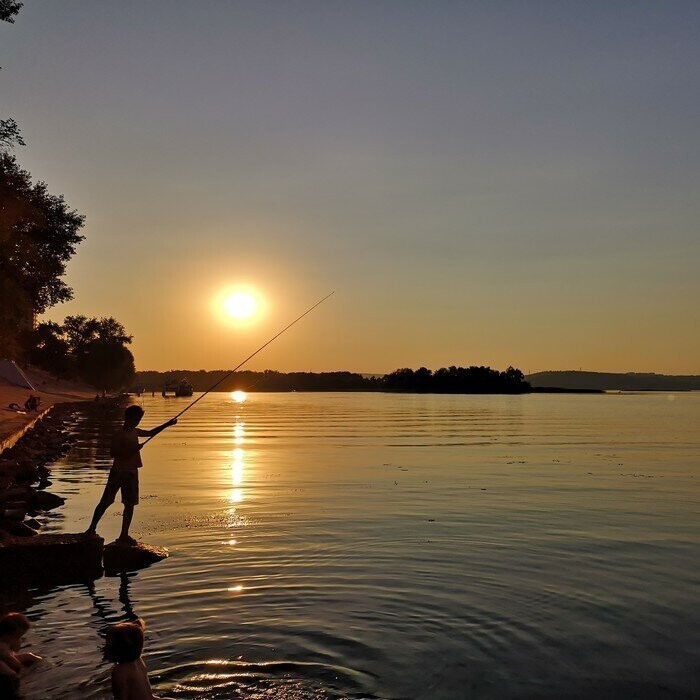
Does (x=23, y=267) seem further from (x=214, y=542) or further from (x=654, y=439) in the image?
(x=654, y=439)

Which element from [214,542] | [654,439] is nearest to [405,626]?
[214,542]

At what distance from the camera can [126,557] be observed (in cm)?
1441

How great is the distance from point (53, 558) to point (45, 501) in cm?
910

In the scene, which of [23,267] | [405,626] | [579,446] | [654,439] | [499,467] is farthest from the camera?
[654,439]

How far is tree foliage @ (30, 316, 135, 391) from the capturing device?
14600 cm

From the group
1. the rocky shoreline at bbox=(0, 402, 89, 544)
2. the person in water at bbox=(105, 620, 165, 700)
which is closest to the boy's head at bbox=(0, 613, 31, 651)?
the person in water at bbox=(105, 620, 165, 700)

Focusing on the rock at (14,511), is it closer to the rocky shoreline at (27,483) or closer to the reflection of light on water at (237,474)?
the rocky shoreline at (27,483)

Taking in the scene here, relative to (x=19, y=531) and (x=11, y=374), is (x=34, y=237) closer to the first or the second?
(x=19, y=531)

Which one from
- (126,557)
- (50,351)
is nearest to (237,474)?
(126,557)

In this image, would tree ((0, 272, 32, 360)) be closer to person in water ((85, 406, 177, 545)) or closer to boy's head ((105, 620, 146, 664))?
person in water ((85, 406, 177, 545))

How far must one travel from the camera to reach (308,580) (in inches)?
539

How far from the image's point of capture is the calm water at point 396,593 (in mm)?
9211

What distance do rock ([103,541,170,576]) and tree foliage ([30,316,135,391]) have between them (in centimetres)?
11682

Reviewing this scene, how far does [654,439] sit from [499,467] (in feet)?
77.8
